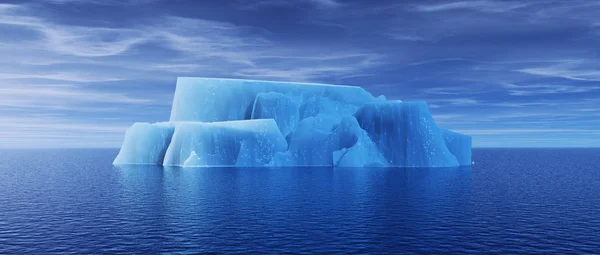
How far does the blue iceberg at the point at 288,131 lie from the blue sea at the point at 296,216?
8.31 meters

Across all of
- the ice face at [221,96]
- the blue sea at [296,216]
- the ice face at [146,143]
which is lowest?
the blue sea at [296,216]

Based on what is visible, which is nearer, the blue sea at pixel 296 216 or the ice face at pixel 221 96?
the blue sea at pixel 296 216

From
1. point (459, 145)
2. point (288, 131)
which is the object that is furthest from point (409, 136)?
point (288, 131)

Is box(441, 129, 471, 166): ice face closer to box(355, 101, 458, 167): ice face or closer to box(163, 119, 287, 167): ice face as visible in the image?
box(355, 101, 458, 167): ice face

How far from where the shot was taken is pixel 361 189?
42.5m

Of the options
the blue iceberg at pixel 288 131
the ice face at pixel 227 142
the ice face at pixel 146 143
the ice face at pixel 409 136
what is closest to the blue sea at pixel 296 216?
the ice face at pixel 227 142

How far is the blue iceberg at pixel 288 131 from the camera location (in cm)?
5766

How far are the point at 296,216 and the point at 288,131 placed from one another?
35.4 metres

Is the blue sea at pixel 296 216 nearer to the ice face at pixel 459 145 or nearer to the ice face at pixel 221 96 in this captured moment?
the ice face at pixel 221 96

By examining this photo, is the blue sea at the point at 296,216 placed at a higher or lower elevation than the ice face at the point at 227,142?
lower

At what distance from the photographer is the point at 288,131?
64875mm

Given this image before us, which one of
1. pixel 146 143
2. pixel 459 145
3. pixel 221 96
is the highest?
pixel 221 96

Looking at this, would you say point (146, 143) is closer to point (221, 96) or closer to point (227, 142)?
point (221, 96)

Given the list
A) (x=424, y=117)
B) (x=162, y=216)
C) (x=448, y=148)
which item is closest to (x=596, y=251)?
(x=162, y=216)
